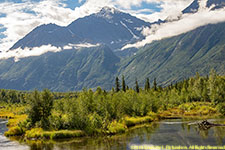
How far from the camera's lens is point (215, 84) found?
545 ft

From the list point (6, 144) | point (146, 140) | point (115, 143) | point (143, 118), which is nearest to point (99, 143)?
point (115, 143)

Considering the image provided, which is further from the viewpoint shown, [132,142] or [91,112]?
[91,112]

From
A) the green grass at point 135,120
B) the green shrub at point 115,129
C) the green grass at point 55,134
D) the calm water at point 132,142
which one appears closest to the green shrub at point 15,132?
the green grass at point 55,134

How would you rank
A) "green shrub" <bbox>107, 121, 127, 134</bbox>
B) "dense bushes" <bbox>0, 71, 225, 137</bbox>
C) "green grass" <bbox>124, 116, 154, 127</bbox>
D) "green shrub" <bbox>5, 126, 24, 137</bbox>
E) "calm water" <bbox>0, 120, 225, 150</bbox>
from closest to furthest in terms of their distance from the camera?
"calm water" <bbox>0, 120, 225, 150</bbox>
"green shrub" <bbox>107, 121, 127, 134</bbox>
"dense bushes" <bbox>0, 71, 225, 137</bbox>
"green shrub" <bbox>5, 126, 24, 137</bbox>
"green grass" <bbox>124, 116, 154, 127</bbox>

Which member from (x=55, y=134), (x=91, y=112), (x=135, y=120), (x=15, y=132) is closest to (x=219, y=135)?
(x=135, y=120)

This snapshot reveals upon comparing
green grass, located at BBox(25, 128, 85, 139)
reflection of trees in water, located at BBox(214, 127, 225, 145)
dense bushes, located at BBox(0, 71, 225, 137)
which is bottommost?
reflection of trees in water, located at BBox(214, 127, 225, 145)

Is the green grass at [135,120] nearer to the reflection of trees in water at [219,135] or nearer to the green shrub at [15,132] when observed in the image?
the reflection of trees in water at [219,135]

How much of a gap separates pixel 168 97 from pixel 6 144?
143m

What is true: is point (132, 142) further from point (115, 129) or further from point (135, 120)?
point (135, 120)

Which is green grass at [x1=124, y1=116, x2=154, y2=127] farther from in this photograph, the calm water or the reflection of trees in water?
the reflection of trees in water

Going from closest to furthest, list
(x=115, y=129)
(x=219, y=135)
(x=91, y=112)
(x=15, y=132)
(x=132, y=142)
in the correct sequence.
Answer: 1. (x=132, y=142)
2. (x=219, y=135)
3. (x=115, y=129)
4. (x=15, y=132)
5. (x=91, y=112)

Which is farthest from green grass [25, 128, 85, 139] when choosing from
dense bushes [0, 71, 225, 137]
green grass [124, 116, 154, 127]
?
green grass [124, 116, 154, 127]

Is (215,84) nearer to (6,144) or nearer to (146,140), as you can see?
(146,140)

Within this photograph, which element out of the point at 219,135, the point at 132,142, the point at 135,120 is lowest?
the point at 132,142
